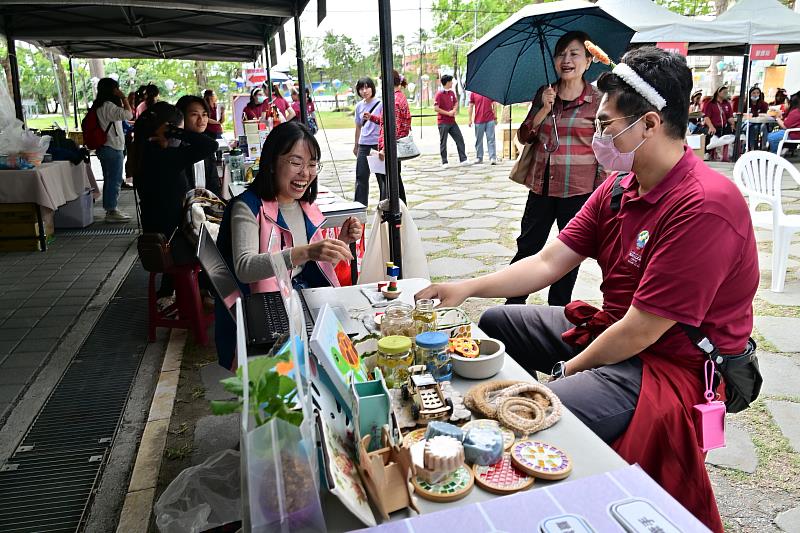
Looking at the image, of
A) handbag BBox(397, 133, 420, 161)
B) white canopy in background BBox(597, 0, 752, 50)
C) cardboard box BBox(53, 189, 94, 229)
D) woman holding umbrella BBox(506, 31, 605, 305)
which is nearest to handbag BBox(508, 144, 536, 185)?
woman holding umbrella BBox(506, 31, 605, 305)

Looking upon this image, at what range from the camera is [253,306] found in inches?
74.9

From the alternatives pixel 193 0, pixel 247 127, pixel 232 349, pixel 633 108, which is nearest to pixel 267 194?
pixel 232 349

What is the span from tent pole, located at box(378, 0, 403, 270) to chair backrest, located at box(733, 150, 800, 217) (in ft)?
9.84

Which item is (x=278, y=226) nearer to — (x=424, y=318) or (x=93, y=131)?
(x=424, y=318)

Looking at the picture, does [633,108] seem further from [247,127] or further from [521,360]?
[247,127]

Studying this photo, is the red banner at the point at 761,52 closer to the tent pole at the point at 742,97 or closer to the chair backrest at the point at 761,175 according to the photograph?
the tent pole at the point at 742,97

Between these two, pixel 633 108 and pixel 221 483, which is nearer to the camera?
pixel 633 108

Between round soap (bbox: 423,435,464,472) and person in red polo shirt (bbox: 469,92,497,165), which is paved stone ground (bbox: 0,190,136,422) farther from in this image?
person in red polo shirt (bbox: 469,92,497,165)

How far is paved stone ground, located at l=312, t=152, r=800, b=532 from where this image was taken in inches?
86.2

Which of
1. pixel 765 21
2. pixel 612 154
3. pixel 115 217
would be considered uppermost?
pixel 765 21

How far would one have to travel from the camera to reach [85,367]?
11.8ft

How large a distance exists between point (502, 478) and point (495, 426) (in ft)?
0.53

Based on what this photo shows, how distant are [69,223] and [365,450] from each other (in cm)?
752

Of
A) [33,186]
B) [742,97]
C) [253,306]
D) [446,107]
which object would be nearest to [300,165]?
[253,306]
